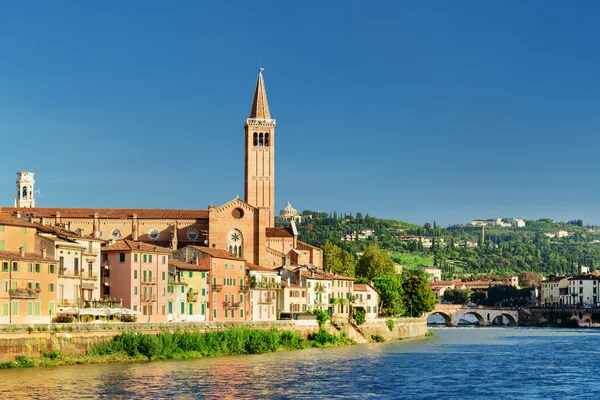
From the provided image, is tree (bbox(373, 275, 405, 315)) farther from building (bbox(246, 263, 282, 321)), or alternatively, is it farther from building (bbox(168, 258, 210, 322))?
building (bbox(168, 258, 210, 322))

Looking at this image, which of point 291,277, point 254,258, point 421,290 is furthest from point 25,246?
point 421,290

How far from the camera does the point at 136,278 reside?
8300cm

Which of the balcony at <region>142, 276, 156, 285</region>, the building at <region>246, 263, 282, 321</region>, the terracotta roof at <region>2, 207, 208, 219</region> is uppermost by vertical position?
the terracotta roof at <region>2, 207, 208, 219</region>

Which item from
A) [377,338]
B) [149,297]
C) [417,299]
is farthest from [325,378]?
[417,299]

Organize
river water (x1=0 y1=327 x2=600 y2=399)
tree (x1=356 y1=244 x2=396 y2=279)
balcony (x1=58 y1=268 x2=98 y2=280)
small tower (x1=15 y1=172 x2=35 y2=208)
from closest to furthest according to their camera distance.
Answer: river water (x1=0 y1=327 x2=600 y2=399) < balcony (x1=58 y1=268 x2=98 y2=280) < small tower (x1=15 y1=172 x2=35 y2=208) < tree (x1=356 y1=244 x2=396 y2=279)

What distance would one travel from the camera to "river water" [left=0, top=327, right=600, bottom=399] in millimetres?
Result: 58000

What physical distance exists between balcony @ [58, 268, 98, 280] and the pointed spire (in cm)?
6337

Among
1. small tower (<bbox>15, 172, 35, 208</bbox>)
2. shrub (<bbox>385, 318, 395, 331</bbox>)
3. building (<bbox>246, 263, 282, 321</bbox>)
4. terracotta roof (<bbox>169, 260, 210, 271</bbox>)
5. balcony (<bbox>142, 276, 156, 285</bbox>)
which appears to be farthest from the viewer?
small tower (<bbox>15, 172, 35, 208</bbox>)

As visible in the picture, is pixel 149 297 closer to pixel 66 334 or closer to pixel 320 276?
pixel 66 334

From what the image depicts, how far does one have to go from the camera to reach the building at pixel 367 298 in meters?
123

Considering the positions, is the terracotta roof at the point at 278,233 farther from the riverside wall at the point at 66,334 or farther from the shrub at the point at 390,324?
the riverside wall at the point at 66,334

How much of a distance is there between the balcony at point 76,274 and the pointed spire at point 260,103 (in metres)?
63.4

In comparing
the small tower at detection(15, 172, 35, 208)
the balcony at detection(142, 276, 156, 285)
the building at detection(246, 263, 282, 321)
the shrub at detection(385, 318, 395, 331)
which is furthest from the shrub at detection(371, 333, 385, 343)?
the small tower at detection(15, 172, 35, 208)

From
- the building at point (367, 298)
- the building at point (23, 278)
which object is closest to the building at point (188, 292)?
the building at point (23, 278)
